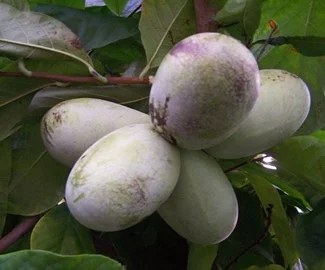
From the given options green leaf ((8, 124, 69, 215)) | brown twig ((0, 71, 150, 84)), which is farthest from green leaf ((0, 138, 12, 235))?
brown twig ((0, 71, 150, 84))

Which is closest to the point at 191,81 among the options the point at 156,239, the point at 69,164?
the point at 69,164

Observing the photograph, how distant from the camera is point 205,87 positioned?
50cm

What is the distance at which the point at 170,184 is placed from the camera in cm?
53

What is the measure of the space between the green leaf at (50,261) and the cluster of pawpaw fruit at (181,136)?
3 cm

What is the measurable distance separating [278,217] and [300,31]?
0.25 metres

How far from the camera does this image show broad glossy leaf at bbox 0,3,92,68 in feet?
2.18

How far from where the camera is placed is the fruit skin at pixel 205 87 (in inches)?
19.9

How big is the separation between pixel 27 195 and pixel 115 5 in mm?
343

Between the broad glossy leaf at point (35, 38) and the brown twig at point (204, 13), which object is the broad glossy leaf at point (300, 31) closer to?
the brown twig at point (204, 13)

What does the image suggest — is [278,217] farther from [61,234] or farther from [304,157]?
[61,234]

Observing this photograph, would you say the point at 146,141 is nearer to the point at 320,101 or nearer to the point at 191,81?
the point at 191,81

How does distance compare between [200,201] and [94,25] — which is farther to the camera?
[94,25]

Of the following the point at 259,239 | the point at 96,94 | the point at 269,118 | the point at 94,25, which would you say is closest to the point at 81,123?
the point at 96,94

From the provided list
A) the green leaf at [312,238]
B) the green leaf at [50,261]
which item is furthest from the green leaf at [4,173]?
the green leaf at [312,238]
